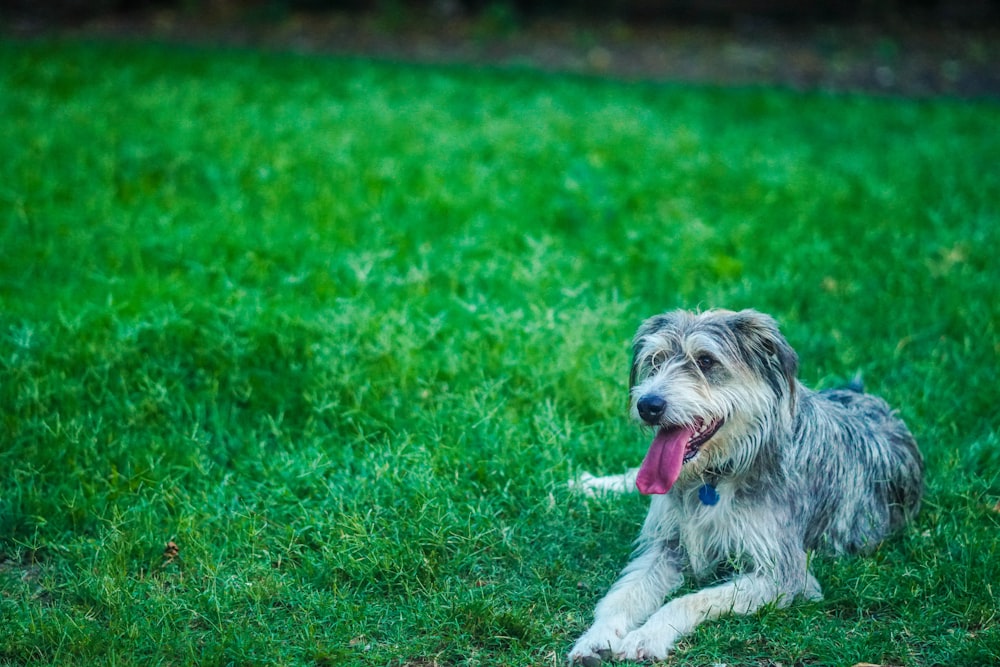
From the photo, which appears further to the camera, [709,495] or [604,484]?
[604,484]

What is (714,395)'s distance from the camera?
12.7 ft

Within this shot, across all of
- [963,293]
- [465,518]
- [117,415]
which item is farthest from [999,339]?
[117,415]

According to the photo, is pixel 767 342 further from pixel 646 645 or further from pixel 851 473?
pixel 646 645

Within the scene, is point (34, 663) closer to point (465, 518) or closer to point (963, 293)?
point (465, 518)

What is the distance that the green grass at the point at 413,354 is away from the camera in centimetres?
397

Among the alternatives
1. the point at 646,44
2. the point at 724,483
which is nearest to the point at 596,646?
the point at 724,483

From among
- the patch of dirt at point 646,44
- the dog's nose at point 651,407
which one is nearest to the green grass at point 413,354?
the dog's nose at point 651,407

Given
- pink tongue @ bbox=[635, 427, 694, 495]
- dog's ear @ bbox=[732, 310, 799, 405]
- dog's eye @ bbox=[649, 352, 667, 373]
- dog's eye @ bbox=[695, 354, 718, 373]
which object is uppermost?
dog's ear @ bbox=[732, 310, 799, 405]

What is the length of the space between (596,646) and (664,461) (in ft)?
2.33

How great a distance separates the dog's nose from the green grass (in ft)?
2.63

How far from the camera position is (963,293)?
671 centimetres

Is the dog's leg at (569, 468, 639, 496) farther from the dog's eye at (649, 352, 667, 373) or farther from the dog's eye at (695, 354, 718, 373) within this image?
the dog's eye at (695, 354, 718, 373)

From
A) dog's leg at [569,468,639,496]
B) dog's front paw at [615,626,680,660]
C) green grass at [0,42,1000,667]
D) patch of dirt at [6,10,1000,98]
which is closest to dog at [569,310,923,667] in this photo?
dog's front paw at [615,626,680,660]

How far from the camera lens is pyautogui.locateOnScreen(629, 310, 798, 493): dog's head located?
387 centimetres
